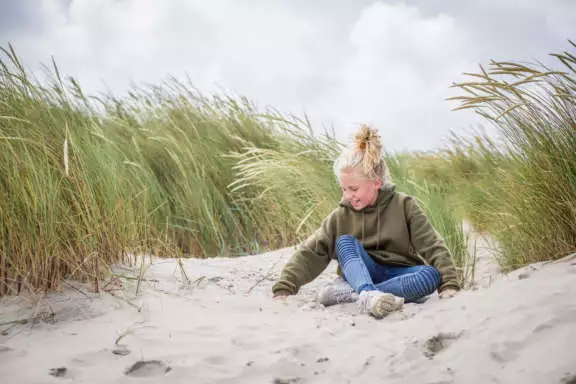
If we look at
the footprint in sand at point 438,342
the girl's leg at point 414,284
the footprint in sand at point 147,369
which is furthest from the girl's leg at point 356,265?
the footprint in sand at point 147,369

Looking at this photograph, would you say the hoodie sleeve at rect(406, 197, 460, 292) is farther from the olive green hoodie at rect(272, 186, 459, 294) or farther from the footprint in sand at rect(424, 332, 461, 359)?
the footprint in sand at rect(424, 332, 461, 359)

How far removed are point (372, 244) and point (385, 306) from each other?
2.12ft

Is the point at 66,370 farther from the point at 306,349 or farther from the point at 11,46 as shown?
the point at 11,46

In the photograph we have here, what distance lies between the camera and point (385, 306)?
8.74 ft

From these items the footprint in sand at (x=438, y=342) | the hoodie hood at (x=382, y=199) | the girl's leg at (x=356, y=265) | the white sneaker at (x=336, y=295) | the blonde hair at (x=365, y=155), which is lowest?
the footprint in sand at (x=438, y=342)

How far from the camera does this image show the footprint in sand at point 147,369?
6.78ft

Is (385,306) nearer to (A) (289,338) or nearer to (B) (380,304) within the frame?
(B) (380,304)

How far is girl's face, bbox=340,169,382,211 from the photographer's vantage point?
3.17 meters

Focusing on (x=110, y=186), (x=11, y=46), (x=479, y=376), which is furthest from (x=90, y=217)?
(x=479, y=376)

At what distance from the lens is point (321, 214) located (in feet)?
15.0

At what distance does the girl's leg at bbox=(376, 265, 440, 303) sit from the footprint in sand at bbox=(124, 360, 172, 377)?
134 cm

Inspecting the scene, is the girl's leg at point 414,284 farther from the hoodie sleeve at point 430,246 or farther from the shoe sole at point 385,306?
the shoe sole at point 385,306

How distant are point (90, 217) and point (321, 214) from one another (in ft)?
6.95

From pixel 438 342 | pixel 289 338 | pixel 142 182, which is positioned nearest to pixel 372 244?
pixel 289 338
